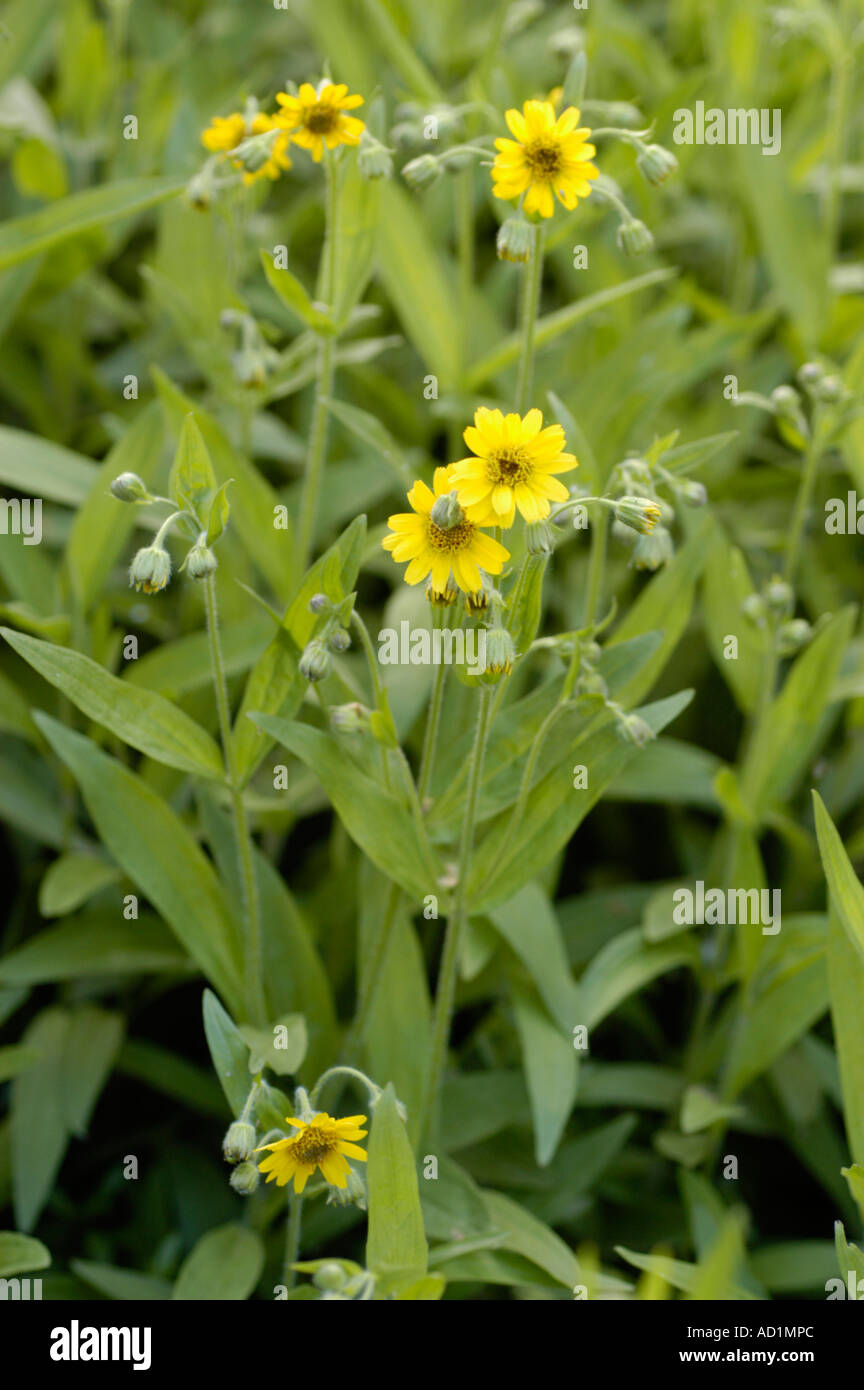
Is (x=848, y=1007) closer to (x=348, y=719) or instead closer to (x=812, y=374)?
(x=348, y=719)

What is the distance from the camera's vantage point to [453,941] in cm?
159

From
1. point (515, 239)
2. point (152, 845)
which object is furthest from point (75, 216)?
point (152, 845)

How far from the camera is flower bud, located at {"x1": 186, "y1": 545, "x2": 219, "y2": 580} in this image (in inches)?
52.0

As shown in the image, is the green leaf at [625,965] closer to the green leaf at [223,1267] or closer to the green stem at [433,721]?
the green stem at [433,721]

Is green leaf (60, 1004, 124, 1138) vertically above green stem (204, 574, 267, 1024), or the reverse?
green stem (204, 574, 267, 1024)

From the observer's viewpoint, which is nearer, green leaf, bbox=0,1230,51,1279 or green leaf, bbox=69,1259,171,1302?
green leaf, bbox=0,1230,51,1279

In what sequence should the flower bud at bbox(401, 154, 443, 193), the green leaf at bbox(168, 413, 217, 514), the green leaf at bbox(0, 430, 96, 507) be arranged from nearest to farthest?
the green leaf at bbox(168, 413, 217, 514) → the flower bud at bbox(401, 154, 443, 193) → the green leaf at bbox(0, 430, 96, 507)

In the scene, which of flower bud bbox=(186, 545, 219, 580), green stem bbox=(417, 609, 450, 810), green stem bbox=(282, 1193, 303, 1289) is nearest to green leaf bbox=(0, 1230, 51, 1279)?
green stem bbox=(282, 1193, 303, 1289)

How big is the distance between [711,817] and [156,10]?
2.40m

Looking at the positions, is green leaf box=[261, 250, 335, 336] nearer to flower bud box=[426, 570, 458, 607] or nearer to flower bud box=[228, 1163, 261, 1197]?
flower bud box=[426, 570, 458, 607]

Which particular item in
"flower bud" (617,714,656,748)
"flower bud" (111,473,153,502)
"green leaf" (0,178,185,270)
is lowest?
"flower bud" (617,714,656,748)

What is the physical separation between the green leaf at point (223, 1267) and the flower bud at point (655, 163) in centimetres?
146

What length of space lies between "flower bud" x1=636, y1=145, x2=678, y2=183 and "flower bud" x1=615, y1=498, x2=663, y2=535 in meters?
0.47
